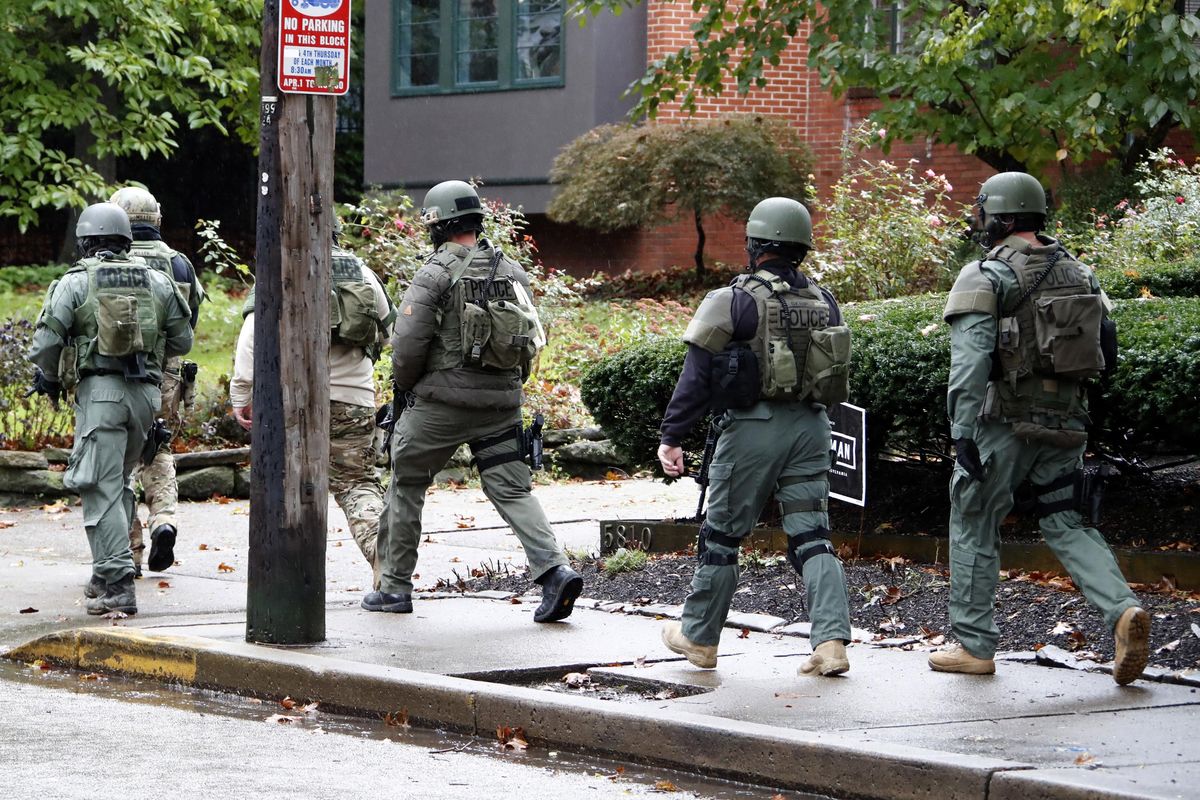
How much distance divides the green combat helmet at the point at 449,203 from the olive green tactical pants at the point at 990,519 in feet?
8.97

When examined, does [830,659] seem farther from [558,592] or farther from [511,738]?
[558,592]

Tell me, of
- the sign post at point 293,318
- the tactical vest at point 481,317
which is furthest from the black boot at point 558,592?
the sign post at point 293,318

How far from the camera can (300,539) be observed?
772 centimetres

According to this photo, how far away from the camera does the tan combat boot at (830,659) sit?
6895 millimetres

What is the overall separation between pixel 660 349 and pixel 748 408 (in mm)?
3128

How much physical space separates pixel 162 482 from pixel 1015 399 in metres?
5.40

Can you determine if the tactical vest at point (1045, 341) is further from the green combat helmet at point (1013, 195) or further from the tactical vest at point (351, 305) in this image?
the tactical vest at point (351, 305)

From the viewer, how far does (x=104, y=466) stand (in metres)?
9.03

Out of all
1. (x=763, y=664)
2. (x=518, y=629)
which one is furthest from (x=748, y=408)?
(x=518, y=629)

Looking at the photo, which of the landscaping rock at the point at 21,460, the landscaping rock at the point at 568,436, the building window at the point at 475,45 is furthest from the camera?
the building window at the point at 475,45

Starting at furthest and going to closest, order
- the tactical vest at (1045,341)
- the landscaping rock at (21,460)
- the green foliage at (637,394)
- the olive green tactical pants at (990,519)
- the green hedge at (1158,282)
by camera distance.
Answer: the landscaping rock at (21,460)
the green hedge at (1158,282)
the green foliage at (637,394)
the olive green tactical pants at (990,519)
the tactical vest at (1045,341)

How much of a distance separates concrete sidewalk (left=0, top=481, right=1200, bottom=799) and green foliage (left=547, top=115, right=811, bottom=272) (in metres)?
13.0

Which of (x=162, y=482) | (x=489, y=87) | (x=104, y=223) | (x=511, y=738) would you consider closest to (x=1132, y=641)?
(x=511, y=738)

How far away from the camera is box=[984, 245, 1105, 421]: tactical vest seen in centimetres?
680
